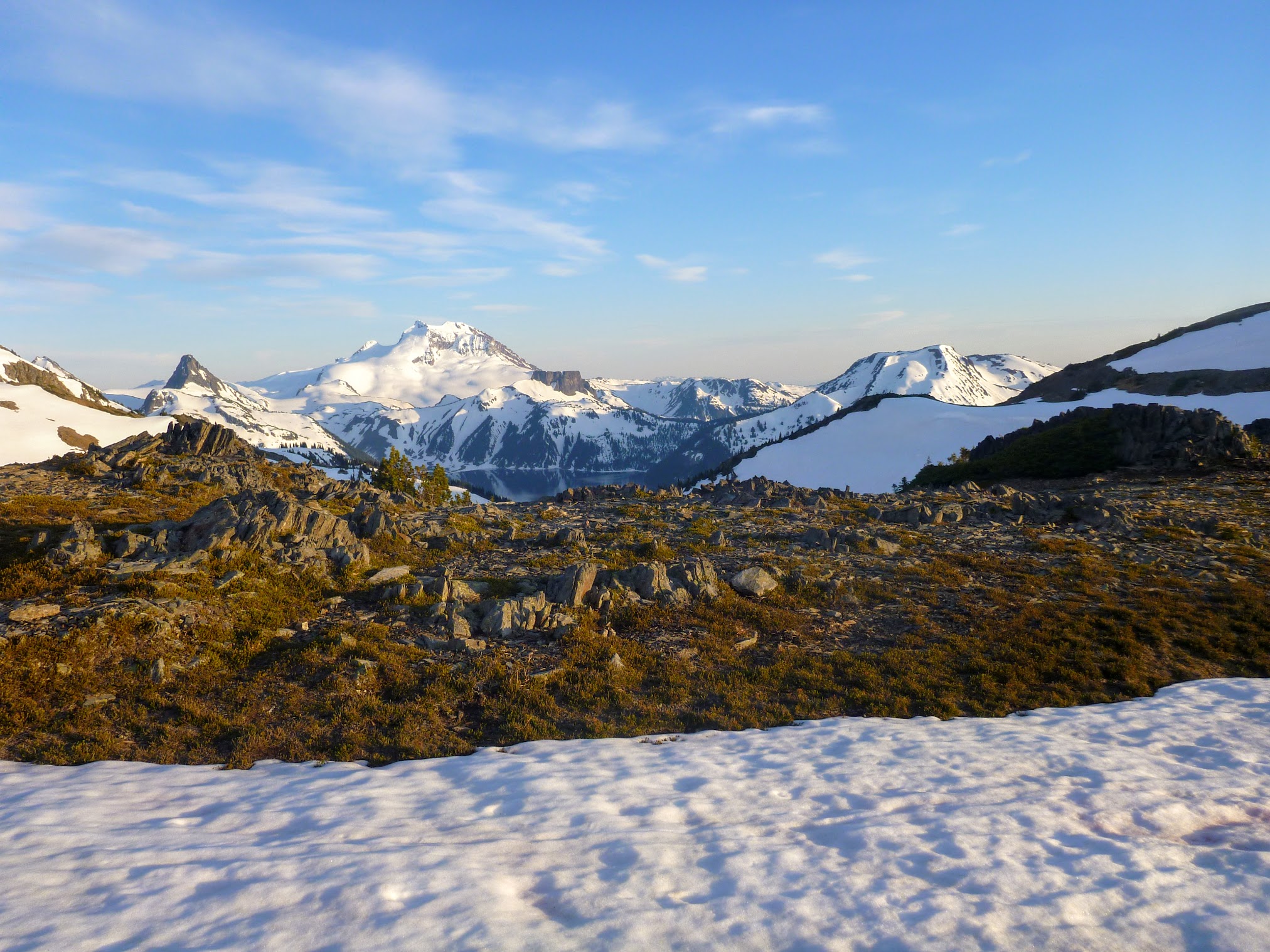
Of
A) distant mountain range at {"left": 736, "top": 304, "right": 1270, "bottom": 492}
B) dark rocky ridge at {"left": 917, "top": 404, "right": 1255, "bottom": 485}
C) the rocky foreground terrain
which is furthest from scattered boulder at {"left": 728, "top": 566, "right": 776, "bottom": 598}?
distant mountain range at {"left": 736, "top": 304, "right": 1270, "bottom": 492}

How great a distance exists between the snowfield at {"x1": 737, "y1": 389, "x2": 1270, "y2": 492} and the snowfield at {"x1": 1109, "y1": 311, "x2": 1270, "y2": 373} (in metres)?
11.3

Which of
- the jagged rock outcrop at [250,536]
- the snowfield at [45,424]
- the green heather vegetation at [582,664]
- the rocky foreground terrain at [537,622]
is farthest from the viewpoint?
the snowfield at [45,424]

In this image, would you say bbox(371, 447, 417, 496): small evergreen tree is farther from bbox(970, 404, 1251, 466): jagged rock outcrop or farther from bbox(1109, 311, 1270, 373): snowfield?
bbox(1109, 311, 1270, 373): snowfield

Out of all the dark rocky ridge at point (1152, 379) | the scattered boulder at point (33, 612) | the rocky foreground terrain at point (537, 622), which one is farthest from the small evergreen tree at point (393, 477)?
the dark rocky ridge at point (1152, 379)

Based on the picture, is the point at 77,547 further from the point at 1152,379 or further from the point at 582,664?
the point at 1152,379

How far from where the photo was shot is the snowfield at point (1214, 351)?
91188 mm

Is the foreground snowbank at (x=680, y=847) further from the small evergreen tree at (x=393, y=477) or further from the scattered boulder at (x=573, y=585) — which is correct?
the small evergreen tree at (x=393, y=477)

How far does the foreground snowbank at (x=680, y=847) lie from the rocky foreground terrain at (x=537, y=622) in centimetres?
149

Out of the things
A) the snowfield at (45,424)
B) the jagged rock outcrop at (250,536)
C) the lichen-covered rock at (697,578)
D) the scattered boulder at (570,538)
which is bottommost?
the lichen-covered rock at (697,578)

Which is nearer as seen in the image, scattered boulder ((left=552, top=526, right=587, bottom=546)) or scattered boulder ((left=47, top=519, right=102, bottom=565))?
scattered boulder ((left=47, top=519, right=102, bottom=565))

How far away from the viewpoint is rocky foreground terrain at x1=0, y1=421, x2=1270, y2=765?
1315cm

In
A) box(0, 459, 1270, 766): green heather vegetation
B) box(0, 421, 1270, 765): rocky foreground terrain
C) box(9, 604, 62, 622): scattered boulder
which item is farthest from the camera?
box(9, 604, 62, 622): scattered boulder

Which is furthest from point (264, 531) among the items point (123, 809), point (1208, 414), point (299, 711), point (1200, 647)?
point (1208, 414)

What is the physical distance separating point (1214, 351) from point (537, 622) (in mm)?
128119
